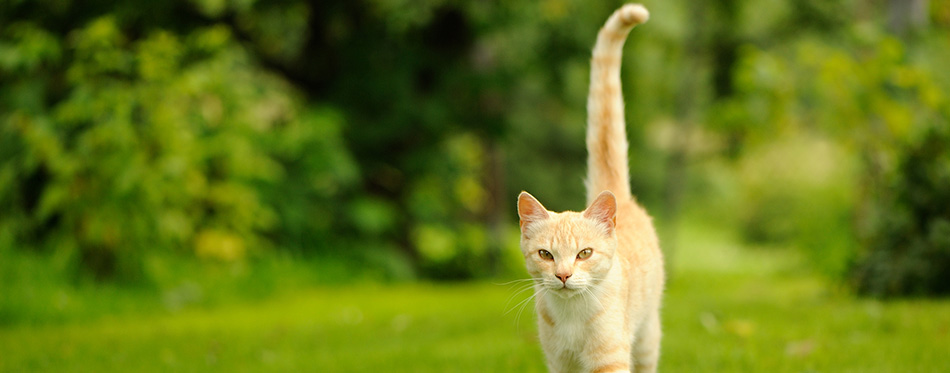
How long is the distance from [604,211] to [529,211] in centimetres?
31

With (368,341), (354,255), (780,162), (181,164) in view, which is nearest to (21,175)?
(181,164)

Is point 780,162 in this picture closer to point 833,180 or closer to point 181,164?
point 833,180

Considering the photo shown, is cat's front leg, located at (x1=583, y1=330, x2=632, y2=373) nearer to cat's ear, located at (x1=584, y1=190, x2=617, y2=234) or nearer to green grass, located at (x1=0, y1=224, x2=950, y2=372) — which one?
cat's ear, located at (x1=584, y1=190, x2=617, y2=234)

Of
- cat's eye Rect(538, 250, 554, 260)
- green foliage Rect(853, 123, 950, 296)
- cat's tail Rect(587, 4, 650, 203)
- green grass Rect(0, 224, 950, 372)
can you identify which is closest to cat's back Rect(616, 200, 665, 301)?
cat's tail Rect(587, 4, 650, 203)

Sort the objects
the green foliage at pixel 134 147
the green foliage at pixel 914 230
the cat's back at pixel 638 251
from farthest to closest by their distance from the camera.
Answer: the green foliage at pixel 134 147, the green foliage at pixel 914 230, the cat's back at pixel 638 251

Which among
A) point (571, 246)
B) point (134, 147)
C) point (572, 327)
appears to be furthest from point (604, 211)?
point (134, 147)

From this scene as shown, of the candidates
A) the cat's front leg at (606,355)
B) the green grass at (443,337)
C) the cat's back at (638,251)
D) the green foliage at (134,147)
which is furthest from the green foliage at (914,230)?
the green foliage at (134,147)

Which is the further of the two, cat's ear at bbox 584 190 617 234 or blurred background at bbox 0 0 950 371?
blurred background at bbox 0 0 950 371

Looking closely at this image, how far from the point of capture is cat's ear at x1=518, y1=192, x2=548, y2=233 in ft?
10.1

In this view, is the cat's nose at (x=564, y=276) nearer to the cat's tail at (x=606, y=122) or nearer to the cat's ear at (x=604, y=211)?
the cat's ear at (x=604, y=211)

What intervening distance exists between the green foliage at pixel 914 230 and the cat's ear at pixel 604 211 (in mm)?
3629

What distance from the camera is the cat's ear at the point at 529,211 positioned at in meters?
3.08

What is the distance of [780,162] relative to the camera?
16.8 metres

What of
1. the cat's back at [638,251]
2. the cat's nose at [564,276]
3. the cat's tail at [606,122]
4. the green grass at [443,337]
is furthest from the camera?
the green grass at [443,337]
